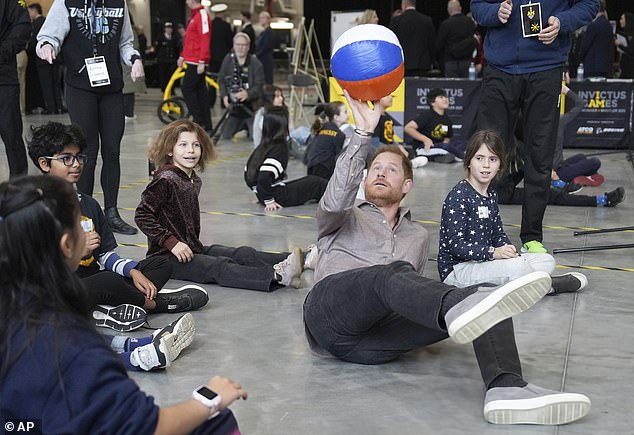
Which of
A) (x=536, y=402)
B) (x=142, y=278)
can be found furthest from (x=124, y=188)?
(x=536, y=402)

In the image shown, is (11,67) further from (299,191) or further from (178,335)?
(178,335)

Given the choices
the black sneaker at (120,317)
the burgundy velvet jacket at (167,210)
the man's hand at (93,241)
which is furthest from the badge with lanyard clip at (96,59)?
the black sneaker at (120,317)

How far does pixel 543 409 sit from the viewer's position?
9.63 feet

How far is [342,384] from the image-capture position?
335 centimetres

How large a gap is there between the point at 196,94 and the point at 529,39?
25.9 ft

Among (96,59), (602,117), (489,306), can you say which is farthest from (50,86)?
(489,306)

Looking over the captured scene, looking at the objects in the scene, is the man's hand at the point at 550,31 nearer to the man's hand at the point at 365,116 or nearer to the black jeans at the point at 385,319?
the man's hand at the point at 365,116

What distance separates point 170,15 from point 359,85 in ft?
85.1

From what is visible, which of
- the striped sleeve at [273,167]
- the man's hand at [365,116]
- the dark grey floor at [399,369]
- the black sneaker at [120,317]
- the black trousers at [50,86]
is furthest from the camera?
the black trousers at [50,86]

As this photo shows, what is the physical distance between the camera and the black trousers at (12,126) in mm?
6293

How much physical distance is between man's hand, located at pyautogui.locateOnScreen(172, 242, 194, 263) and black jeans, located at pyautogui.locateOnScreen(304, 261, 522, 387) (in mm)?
1473

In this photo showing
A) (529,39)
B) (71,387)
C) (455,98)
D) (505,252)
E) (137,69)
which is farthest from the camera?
(455,98)

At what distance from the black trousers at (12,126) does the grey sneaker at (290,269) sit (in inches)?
98.8

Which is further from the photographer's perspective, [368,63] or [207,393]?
[368,63]
